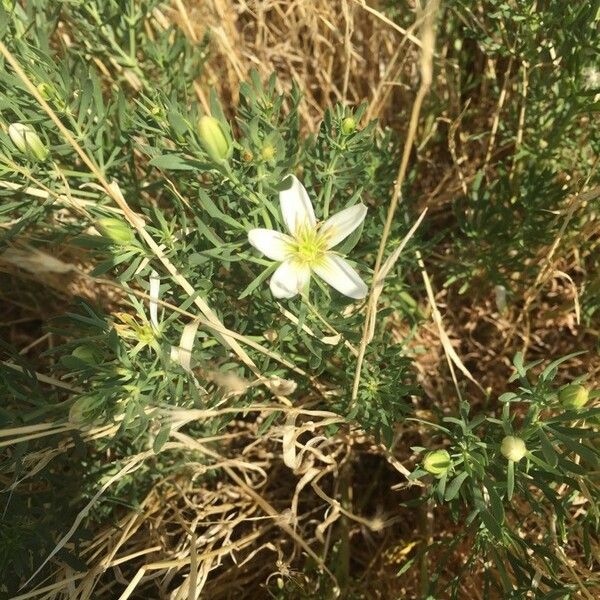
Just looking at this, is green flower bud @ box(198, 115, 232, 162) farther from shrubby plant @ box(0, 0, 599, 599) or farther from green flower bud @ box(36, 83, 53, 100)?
green flower bud @ box(36, 83, 53, 100)

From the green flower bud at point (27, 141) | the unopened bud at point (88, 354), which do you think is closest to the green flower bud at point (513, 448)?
the unopened bud at point (88, 354)

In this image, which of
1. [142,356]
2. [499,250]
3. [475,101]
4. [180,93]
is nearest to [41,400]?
[142,356]

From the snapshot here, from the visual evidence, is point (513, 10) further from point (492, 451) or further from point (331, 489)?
point (331, 489)

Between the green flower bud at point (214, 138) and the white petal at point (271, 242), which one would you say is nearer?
the green flower bud at point (214, 138)

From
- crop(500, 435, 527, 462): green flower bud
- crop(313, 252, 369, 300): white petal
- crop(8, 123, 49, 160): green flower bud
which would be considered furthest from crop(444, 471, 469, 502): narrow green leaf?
crop(8, 123, 49, 160): green flower bud

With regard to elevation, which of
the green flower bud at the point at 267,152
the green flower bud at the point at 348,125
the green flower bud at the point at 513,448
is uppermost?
the green flower bud at the point at 267,152

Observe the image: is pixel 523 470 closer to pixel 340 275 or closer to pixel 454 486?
pixel 454 486

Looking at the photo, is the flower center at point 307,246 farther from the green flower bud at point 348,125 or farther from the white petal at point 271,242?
the green flower bud at point 348,125
